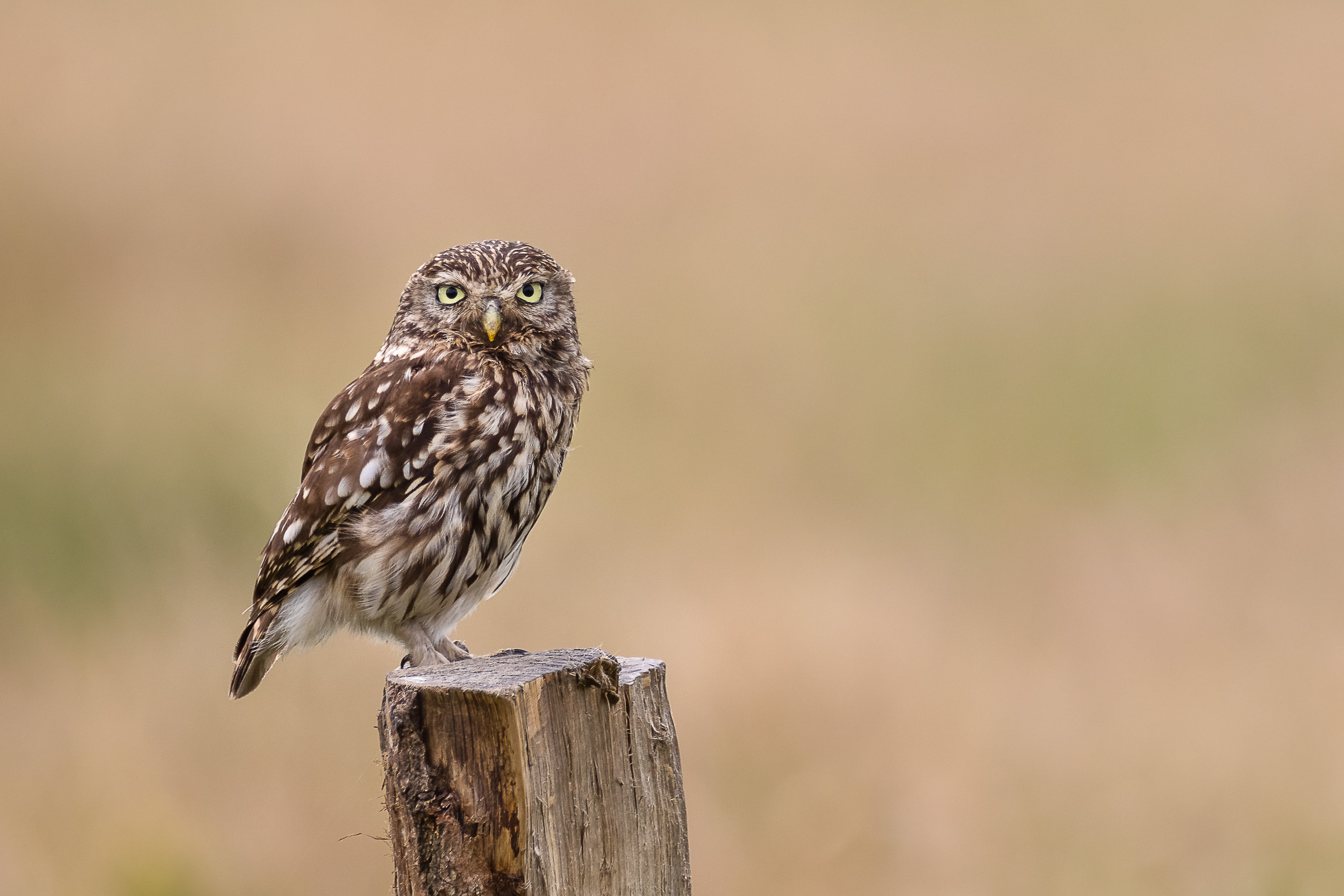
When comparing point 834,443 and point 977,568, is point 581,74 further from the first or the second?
point 977,568

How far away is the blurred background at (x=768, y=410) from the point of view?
17.8ft

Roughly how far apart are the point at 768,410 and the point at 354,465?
6.59 m

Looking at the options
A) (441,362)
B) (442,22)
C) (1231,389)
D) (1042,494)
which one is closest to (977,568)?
(1042,494)

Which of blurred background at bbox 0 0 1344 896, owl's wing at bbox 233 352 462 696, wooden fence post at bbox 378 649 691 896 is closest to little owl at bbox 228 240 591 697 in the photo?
owl's wing at bbox 233 352 462 696

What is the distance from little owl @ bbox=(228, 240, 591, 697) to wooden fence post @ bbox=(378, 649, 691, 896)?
3.44ft

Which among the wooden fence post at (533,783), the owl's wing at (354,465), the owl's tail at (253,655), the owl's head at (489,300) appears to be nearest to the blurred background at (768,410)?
the owl's tail at (253,655)

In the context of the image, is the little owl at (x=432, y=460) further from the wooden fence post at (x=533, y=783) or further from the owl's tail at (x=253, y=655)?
the wooden fence post at (x=533, y=783)

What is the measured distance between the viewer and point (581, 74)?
14.2 metres

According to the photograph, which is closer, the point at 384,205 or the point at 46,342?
the point at 46,342

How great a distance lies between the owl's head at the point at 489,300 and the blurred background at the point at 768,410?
41.5 inches

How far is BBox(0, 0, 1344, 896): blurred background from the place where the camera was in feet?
17.8

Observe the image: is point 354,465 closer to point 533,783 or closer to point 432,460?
point 432,460

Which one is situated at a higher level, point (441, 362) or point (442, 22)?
point (442, 22)

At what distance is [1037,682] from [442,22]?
1076 cm
